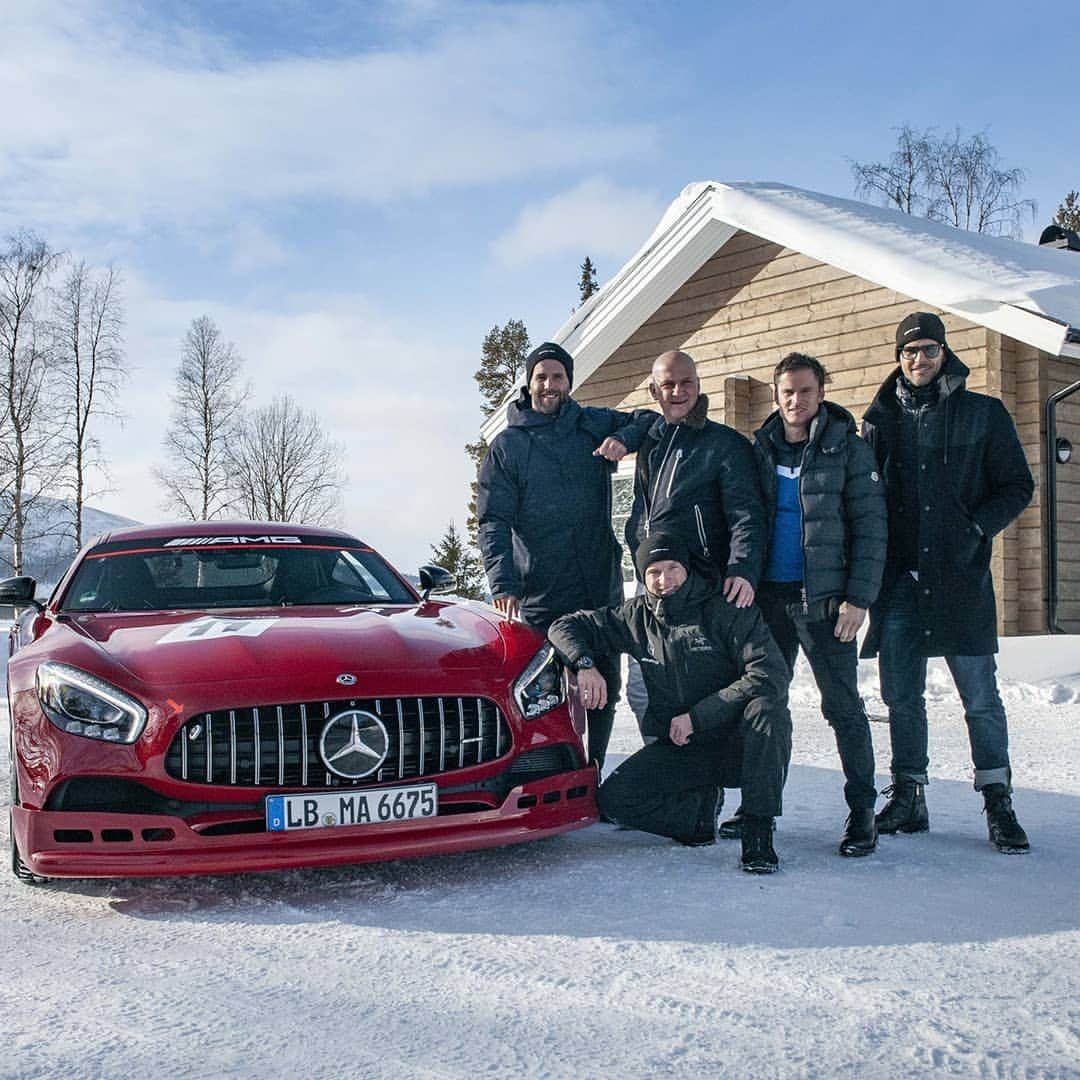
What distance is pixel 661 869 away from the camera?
3793mm

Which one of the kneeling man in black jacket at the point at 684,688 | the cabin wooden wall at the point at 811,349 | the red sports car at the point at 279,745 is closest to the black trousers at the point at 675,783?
the kneeling man in black jacket at the point at 684,688

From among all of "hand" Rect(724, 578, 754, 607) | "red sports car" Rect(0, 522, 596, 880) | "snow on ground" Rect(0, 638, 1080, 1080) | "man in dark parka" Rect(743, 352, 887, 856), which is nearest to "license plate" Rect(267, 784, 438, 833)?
"red sports car" Rect(0, 522, 596, 880)

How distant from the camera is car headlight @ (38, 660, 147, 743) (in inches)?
133

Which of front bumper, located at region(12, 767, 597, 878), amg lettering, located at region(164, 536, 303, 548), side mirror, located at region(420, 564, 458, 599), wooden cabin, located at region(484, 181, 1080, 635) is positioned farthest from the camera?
wooden cabin, located at region(484, 181, 1080, 635)

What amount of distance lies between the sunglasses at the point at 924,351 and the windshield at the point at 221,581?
2337 mm

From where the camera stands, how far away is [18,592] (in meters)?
4.81

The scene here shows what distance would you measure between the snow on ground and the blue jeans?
320 millimetres

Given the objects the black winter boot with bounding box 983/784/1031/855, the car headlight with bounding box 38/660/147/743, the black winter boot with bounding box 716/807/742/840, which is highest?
the car headlight with bounding box 38/660/147/743

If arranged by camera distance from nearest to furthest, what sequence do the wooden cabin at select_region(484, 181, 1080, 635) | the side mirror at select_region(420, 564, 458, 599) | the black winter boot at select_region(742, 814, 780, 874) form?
the black winter boot at select_region(742, 814, 780, 874) < the side mirror at select_region(420, 564, 458, 599) < the wooden cabin at select_region(484, 181, 1080, 635)

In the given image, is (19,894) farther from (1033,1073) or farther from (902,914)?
(1033,1073)

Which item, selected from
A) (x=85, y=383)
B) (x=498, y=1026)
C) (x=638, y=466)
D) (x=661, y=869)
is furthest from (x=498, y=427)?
(x=85, y=383)

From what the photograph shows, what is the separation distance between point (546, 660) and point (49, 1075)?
2185 mm

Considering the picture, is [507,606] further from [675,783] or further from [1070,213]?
[1070,213]

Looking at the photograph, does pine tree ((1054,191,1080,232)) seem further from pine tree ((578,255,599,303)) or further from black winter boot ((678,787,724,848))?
black winter boot ((678,787,724,848))
